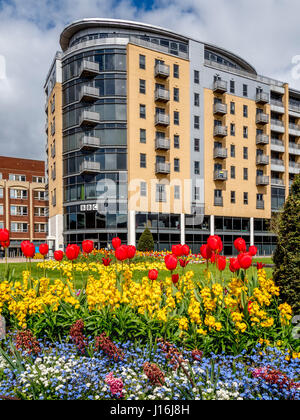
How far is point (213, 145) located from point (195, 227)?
11.8m

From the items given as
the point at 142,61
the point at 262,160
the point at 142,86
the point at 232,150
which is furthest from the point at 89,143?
the point at 262,160

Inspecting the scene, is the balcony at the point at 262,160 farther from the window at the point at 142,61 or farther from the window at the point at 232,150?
the window at the point at 142,61

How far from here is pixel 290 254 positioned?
563 centimetres

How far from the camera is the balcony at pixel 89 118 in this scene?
3525 centimetres

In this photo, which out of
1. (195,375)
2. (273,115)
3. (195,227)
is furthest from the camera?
(273,115)

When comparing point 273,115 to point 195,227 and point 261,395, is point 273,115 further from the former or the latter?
point 261,395

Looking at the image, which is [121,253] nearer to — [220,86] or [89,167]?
[89,167]

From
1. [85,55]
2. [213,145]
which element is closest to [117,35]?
[85,55]

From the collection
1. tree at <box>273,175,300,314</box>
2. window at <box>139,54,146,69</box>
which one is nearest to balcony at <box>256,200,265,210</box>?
window at <box>139,54,146,69</box>

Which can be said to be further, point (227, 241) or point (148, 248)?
point (227, 241)

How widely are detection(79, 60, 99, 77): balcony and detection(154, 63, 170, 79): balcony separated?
280 inches

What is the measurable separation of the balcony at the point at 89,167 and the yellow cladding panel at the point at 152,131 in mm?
3881

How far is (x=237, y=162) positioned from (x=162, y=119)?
44.4 feet
